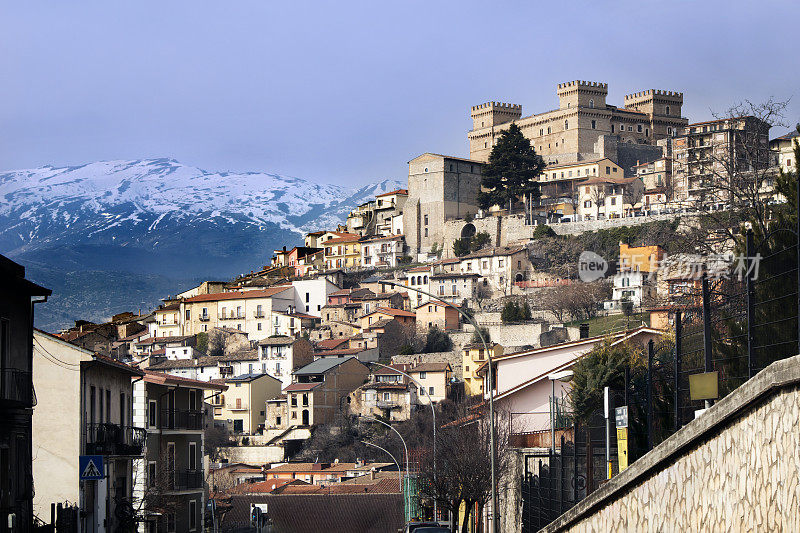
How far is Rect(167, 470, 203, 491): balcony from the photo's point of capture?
38409mm

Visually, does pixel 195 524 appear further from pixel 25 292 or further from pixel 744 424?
pixel 744 424

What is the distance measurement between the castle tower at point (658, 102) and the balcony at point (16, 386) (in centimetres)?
14999

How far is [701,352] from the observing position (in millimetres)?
14867

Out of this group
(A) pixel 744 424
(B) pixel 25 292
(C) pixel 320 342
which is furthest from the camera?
(C) pixel 320 342

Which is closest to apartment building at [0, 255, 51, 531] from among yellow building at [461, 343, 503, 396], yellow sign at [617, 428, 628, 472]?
yellow sign at [617, 428, 628, 472]

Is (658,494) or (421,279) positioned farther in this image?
(421,279)

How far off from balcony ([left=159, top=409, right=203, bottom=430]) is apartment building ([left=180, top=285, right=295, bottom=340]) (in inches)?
3267

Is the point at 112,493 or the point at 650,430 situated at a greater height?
the point at 650,430

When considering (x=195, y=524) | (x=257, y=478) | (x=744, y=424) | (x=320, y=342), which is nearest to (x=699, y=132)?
(x=320, y=342)

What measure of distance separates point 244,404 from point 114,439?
244 feet

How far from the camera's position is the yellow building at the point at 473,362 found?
3842 inches

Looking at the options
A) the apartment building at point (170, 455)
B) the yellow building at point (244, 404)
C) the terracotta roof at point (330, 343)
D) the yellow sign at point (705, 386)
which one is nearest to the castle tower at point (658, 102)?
the terracotta roof at point (330, 343)

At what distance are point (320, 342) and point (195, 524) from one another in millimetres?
77048

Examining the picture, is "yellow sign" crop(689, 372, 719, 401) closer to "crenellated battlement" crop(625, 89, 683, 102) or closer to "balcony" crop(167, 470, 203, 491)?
"balcony" crop(167, 470, 203, 491)
